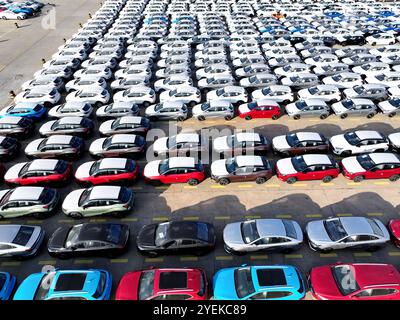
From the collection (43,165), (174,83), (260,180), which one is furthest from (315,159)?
(43,165)

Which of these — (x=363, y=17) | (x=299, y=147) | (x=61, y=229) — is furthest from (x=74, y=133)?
(x=363, y=17)

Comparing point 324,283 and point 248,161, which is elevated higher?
point 248,161

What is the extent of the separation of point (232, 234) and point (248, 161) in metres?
4.95

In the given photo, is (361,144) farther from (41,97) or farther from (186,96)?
(41,97)

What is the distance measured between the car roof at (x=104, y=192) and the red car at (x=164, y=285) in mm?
4490

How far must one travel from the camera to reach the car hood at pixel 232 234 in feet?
47.3

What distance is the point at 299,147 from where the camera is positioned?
64.1ft

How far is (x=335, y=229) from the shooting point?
14.5 m

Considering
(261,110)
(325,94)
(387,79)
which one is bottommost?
(261,110)

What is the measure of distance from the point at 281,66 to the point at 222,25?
45.4 feet

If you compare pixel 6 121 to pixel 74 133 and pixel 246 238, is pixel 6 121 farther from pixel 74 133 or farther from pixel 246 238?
pixel 246 238

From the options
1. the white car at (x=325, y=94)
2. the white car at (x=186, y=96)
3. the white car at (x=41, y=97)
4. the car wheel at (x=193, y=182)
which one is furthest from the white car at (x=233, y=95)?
the white car at (x=41, y=97)

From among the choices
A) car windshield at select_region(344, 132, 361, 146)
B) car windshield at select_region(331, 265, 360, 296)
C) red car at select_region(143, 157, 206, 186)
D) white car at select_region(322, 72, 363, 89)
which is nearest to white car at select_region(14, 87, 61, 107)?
red car at select_region(143, 157, 206, 186)

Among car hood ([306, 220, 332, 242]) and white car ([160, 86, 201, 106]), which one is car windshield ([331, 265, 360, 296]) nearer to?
car hood ([306, 220, 332, 242])
